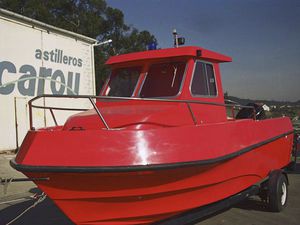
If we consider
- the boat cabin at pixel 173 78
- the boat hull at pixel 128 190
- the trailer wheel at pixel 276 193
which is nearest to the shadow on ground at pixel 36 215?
the boat hull at pixel 128 190

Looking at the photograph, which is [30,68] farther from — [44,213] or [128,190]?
[128,190]

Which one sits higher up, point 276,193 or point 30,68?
point 30,68

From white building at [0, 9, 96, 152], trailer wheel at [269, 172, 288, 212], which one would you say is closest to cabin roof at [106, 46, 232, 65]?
trailer wheel at [269, 172, 288, 212]

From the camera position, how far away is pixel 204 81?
5094 mm

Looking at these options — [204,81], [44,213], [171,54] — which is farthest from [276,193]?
[44,213]

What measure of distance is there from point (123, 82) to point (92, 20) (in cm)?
2774

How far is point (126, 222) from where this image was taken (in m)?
3.76

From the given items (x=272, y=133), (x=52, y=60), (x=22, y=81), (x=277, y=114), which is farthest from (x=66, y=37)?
(x=272, y=133)

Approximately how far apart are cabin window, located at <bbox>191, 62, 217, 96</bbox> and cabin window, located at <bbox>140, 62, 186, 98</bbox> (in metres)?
0.20

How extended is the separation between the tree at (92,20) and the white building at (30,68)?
14.1 m

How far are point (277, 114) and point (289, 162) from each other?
98cm

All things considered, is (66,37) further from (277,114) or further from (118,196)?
(118,196)

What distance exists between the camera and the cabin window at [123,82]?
16.4 feet

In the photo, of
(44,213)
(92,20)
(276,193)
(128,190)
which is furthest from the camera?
(92,20)
